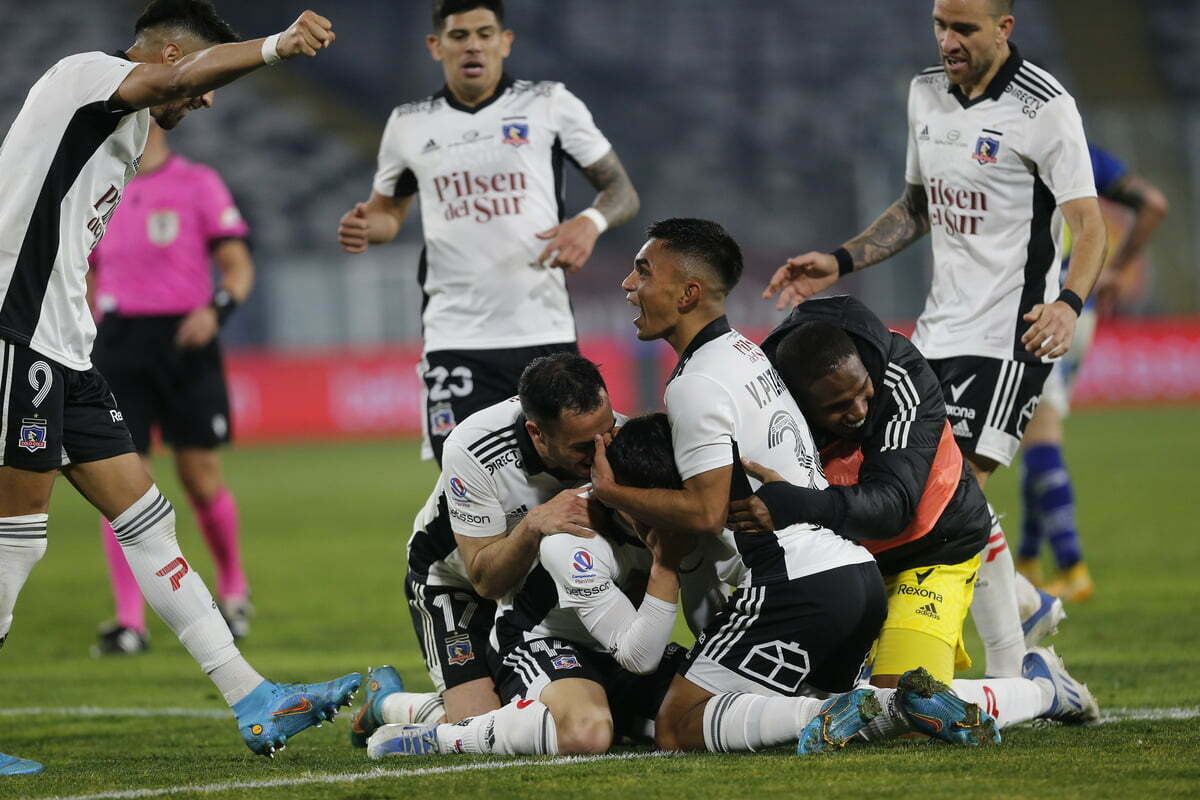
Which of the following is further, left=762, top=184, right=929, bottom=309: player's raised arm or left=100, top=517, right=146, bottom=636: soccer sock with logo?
left=100, top=517, right=146, bottom=636: soccer sock with logo

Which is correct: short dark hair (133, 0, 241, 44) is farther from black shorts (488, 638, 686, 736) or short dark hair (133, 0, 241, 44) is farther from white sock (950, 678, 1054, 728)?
white sock (950, 678, 1054, 728)

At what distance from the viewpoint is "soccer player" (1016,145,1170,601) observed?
7590mm

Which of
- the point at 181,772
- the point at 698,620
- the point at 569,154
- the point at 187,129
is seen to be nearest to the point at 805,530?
the point at 698,620

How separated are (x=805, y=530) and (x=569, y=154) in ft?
8.29

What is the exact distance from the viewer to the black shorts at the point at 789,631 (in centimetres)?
438

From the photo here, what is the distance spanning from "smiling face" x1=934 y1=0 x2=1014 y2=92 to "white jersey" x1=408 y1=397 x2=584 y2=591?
6.27 ft

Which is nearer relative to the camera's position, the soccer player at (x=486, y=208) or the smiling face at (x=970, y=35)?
the smiling face at (x=970, y=35)

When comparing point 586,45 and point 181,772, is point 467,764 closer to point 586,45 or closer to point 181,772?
point 181,772

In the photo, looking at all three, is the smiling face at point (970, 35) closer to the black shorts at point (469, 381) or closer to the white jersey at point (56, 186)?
the black shorts at point (469, 381)

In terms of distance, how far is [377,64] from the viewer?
85.8 feet

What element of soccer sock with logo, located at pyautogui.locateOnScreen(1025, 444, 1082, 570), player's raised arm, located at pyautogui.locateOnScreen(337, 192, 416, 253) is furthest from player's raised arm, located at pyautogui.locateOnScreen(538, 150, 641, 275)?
soccer sock with logo, located at pyautogui.locateOnScreen(1025, 444, 1082, 570)

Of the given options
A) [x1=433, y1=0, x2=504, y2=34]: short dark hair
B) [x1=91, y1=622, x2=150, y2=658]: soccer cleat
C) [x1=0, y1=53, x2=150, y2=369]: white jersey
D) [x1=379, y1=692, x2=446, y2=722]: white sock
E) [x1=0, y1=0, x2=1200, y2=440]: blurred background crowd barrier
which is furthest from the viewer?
[x1=0, y1=0, x2=1200, y2=440]: blurred background crowd barrier

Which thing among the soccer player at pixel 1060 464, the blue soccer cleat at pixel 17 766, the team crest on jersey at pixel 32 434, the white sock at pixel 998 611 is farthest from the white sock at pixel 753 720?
the soccer player at pixel 1060 464

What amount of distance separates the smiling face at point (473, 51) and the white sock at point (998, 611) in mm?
2658
